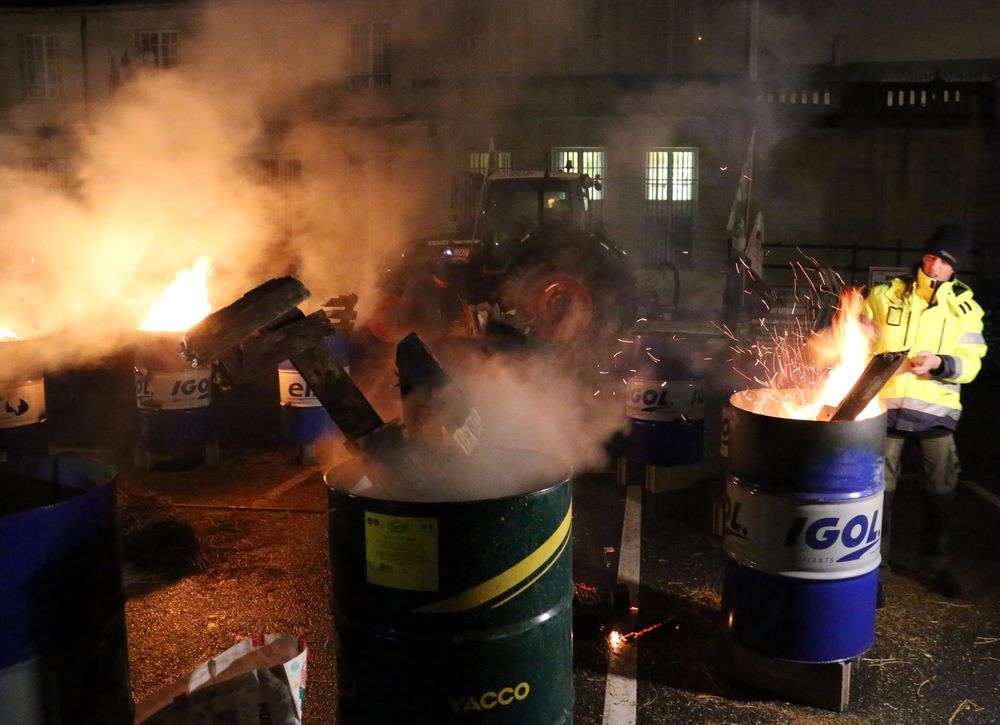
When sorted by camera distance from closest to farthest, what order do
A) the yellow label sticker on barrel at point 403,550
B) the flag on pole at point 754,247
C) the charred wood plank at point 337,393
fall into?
the yellow label sticker on barrel at point 403,550
the charred wood plank at point 337,393
the flag on pole at point 754,247

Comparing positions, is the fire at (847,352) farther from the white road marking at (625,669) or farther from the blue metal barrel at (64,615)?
the blue metal barrel at (64,615)

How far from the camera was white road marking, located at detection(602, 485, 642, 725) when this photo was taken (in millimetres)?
3344

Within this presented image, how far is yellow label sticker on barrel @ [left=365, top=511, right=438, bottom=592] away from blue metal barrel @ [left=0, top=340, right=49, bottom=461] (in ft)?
16.2

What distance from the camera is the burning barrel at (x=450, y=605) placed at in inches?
84.5

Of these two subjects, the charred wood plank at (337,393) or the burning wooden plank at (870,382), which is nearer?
the charred wood plank at (337,393)

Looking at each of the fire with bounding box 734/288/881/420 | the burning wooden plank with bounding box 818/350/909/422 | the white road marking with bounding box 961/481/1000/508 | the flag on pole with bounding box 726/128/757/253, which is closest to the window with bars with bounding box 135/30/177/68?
the flag on pole with bounding box 726/128/757/253

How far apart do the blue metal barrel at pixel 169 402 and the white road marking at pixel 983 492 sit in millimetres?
6151

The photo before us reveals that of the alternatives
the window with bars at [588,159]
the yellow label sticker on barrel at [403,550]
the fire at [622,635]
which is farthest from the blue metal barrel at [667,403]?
the window with bars at [588,159]

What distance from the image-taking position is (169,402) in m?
6.80

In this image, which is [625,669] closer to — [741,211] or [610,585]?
[610,585]

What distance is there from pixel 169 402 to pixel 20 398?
1.08 metres

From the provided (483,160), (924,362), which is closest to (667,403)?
(924,362)

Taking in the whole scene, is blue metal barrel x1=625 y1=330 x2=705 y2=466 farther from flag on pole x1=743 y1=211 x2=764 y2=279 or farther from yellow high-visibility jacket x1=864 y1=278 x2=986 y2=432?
A: flag on pole x1=743 y1=211 x2=764 y2=279

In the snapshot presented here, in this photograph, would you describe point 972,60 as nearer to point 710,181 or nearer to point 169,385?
point 710,181
